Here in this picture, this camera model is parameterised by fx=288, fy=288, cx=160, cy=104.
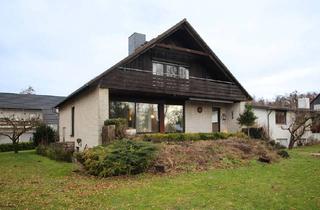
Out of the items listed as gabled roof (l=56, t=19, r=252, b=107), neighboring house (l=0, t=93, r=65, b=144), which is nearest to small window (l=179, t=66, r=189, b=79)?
gabled roof (l=56, t=19, r=252, b=107)

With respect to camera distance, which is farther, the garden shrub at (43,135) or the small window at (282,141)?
the small window at (282,141)

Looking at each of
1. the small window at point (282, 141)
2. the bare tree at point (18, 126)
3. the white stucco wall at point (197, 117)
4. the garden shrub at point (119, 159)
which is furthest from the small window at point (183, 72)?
the small window at point (282, 141)

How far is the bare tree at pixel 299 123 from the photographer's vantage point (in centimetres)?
2488

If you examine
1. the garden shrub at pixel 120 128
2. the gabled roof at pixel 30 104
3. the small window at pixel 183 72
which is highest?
the small window at pixel 183 72

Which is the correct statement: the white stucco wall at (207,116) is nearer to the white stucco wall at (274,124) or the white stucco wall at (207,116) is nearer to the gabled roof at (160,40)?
the gabled roof at (160,40)

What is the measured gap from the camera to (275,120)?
88.2 ft

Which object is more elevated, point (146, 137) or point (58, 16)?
point (58, 16)

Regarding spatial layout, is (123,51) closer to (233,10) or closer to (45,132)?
Answer: (45,132)

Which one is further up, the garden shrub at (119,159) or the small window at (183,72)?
the small window at (183,72)

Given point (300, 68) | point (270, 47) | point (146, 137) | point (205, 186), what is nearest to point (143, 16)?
point (146, 137)

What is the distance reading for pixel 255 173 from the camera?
10.6m

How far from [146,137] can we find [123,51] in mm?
19740

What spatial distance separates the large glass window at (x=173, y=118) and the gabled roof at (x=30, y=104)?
1966 cm

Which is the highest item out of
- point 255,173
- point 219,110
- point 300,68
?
point 300,68
